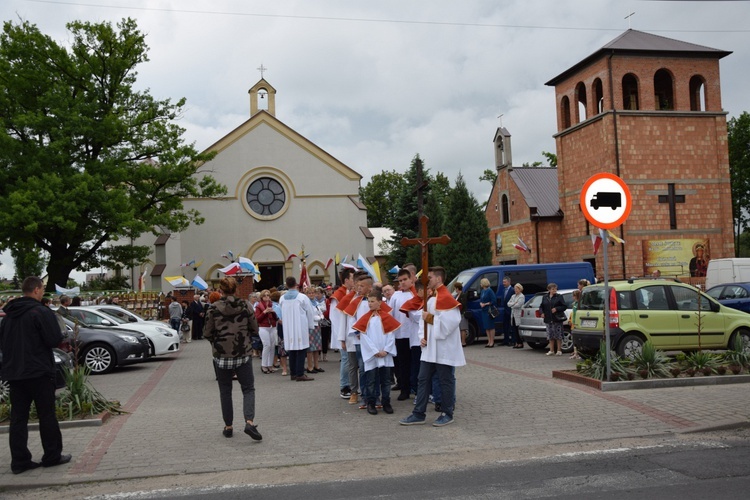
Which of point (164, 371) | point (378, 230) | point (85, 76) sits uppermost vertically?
point (85, 76)

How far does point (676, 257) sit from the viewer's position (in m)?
35.6

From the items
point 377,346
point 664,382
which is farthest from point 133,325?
point 664,382

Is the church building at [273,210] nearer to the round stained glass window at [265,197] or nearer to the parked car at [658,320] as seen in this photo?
the round stained glass window at [265,197]

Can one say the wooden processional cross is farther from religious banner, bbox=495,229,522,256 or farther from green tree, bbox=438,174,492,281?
religious banner, bbox=495,229,522,256

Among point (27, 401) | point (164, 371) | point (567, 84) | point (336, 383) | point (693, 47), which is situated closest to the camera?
point (27, 401)

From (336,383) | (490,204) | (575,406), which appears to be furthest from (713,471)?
(490,204)

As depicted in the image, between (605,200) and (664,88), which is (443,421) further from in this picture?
(664,88)

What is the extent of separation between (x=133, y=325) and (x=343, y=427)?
36.6 ft

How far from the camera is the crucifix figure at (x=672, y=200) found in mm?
35938

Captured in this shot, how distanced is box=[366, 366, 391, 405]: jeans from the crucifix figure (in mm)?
30313

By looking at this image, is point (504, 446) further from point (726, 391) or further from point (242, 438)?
point (726, 391)

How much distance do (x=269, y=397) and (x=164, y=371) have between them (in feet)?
19.1

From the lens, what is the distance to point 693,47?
117 feet

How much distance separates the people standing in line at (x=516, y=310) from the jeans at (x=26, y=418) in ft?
41.9
